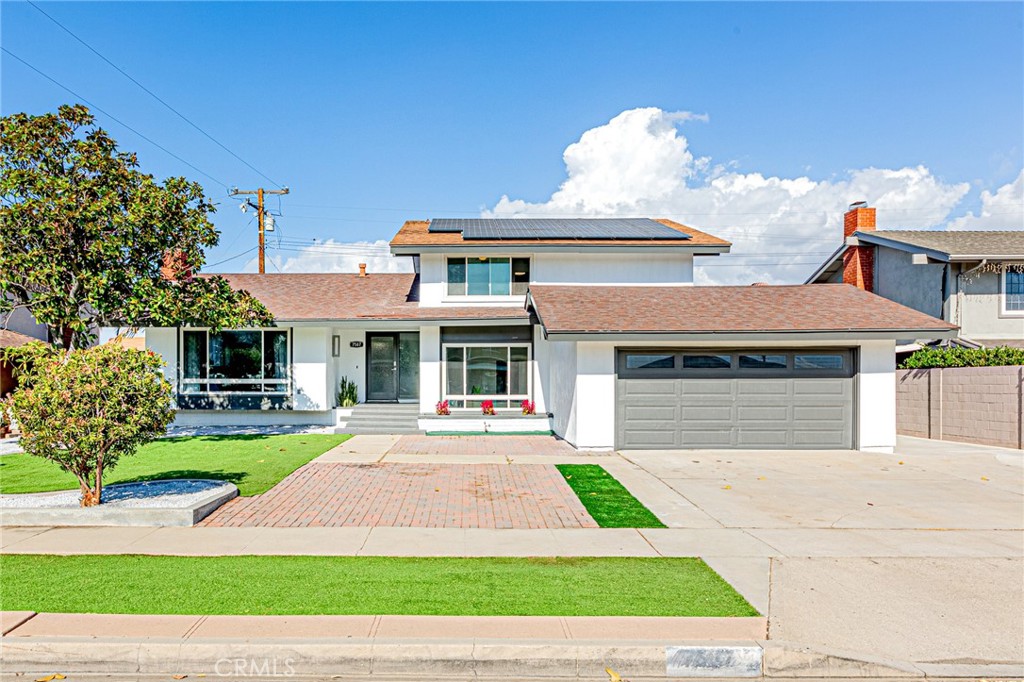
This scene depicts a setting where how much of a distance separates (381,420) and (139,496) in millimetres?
9241

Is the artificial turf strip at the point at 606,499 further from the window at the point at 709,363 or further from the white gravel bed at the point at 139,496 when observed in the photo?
the white gravel bed at the point at 139,496

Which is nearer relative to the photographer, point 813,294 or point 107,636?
point 107,636

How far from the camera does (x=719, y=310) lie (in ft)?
50.5

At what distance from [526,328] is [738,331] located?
649 cm

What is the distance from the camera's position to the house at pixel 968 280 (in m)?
18.4

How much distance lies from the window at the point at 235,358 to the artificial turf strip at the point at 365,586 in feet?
38.9

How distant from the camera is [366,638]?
4531 millimetres

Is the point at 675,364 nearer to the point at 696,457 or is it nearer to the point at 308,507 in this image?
the point at 696,457

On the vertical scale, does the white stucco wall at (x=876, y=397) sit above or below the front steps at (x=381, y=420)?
above

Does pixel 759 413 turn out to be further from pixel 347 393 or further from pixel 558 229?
pixel 347 393

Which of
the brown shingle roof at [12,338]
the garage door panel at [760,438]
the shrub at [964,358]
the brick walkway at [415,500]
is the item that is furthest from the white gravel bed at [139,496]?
the shrub at [964,358]

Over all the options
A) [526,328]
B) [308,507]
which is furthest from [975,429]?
[308,507]

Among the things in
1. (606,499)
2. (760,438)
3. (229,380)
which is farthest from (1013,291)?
(229,380)

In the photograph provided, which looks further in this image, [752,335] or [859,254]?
[859,254]
